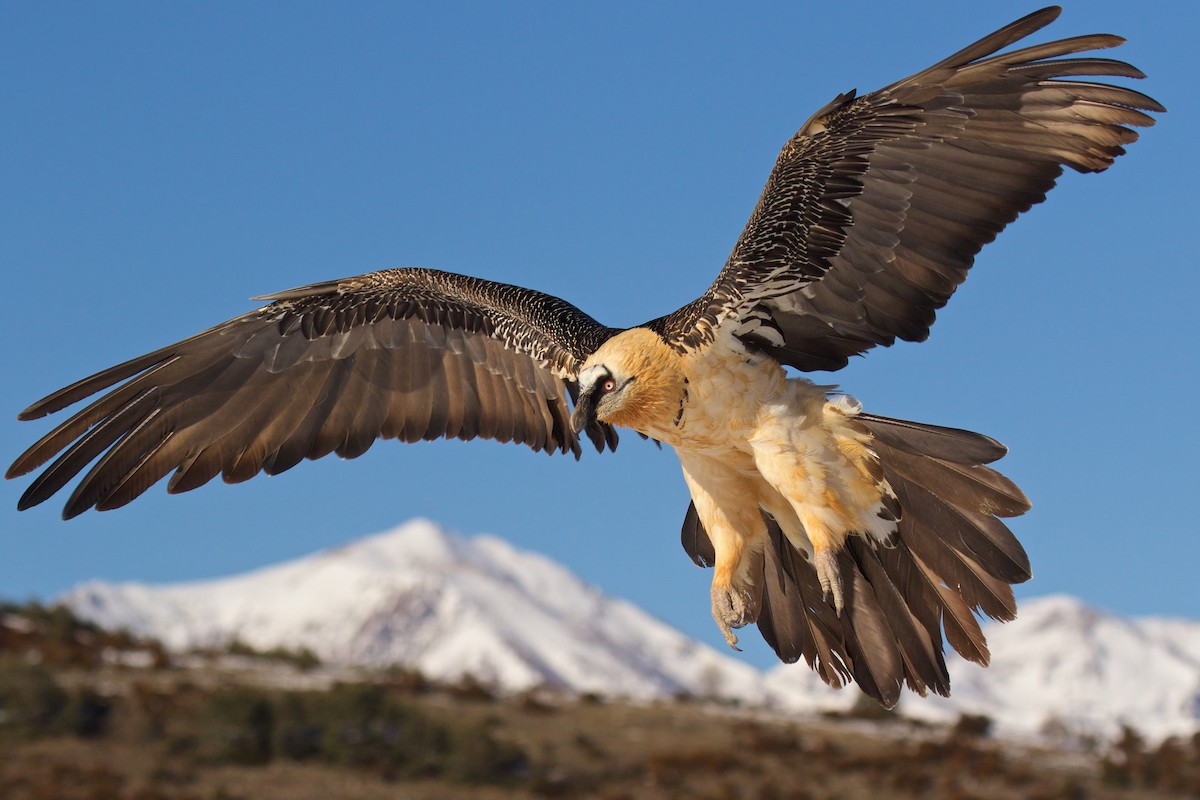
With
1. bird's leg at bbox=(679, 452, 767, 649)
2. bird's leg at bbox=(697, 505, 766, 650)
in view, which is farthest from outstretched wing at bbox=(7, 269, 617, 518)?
bird's leg at bbox=(697, 505, 766, 650)

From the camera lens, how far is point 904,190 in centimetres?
711

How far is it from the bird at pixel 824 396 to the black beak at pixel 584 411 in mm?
16

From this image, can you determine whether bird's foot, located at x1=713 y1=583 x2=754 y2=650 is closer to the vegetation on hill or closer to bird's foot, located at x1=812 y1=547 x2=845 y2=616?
bird's foot, located at x1=812 y1=547 x2=845 y2=616

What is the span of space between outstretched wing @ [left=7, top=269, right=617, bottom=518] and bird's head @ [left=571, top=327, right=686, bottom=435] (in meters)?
1.20

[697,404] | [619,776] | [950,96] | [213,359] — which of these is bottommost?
[619,776]

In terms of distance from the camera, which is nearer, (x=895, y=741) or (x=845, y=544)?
(x=845, y=544)

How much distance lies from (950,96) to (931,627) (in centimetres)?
280

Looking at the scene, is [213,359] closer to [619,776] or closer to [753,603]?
[753,603]

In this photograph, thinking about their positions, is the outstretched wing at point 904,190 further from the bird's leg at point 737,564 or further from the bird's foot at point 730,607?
the bird's foot at point 730,607

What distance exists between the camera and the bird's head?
7156mm

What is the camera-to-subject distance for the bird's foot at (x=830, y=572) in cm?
736

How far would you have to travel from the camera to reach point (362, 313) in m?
9.05

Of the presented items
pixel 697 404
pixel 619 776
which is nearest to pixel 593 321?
pixel 697 404

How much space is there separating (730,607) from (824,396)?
133 centimetres
